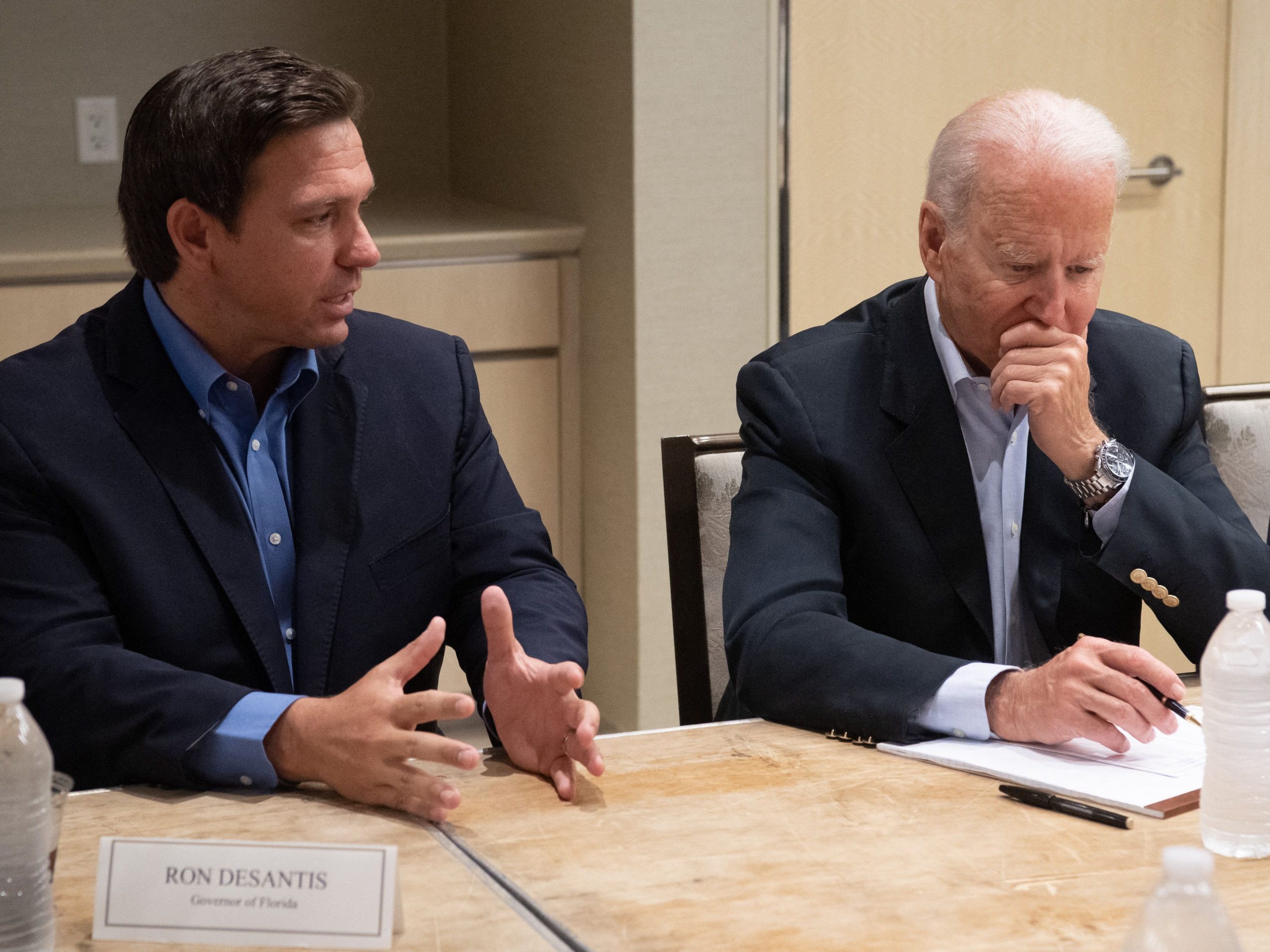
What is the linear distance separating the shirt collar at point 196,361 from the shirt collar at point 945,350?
71 centimetres

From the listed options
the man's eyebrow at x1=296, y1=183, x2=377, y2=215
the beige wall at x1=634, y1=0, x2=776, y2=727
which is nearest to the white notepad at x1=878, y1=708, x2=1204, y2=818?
the man's eyebrow at x1=296, y1=183, x2=377, y2=215

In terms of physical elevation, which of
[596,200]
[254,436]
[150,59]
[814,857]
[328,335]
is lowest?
[814,857]

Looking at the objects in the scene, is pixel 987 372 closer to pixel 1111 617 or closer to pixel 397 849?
pixel 1111 617

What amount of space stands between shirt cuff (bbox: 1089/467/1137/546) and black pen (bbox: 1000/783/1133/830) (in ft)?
1.37

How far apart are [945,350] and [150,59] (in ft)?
8.42

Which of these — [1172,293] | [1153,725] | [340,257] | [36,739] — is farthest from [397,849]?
[1172,293]

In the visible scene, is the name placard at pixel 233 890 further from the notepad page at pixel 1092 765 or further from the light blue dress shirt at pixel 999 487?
the light blue dress shirt at pixel 999 487

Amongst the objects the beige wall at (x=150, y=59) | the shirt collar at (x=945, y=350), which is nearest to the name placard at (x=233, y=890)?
the shirt collar at (x=945, y=350)

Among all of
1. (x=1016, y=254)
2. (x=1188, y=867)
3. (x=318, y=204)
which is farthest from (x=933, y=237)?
(x=1188, y=867)

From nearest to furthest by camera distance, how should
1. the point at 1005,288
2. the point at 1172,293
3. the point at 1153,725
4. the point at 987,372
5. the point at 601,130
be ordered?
the point at 1153,725 → the point at 1005,288 → the point at 987,372 → the point at 601,130 → the point at 1172,293

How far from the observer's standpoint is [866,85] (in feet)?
10.4

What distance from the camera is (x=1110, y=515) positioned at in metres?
1.66

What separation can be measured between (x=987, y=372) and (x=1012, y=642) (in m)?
0.31

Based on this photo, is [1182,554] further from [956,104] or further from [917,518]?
[956,104]
